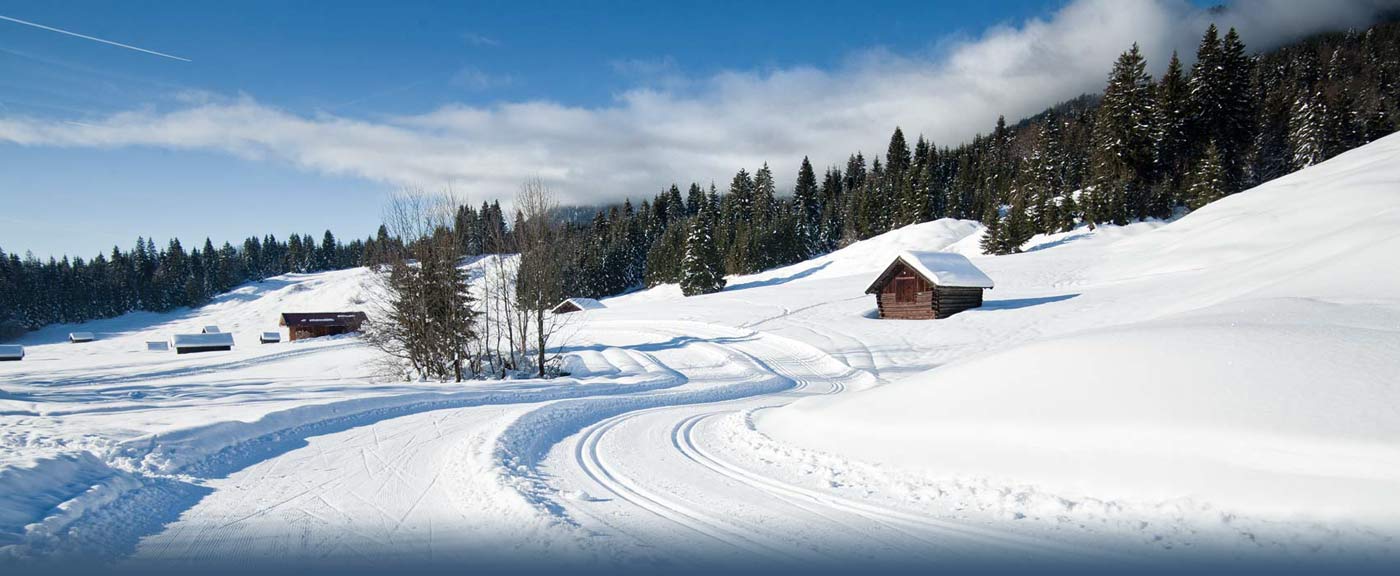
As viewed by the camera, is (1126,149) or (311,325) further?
(311,325)

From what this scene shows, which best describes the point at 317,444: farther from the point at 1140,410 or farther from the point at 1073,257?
the point at 1073,257

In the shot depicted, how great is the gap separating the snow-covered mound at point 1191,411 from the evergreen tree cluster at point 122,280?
115 metres

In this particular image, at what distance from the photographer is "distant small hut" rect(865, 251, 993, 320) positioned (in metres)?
34.7

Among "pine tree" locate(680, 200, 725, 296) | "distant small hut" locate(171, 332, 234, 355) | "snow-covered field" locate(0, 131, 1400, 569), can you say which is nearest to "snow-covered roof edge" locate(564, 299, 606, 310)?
"pine tree" locate(680, 200, 725, 296)

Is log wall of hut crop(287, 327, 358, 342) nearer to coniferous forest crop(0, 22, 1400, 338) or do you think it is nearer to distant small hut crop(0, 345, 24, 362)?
distant small hut crop(0, 345, 24, 362)

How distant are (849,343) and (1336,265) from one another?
18853 millimetres

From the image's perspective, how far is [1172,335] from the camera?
336 inches

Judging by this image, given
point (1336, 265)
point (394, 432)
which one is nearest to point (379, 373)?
point (394, 432)

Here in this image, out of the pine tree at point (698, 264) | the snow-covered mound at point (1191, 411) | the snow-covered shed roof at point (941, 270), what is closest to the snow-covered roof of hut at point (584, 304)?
the pine tree at point (698, 264)

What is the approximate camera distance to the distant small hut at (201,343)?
55844mm

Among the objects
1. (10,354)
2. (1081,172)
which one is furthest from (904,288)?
(10,354)

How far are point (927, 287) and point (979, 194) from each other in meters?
65.4

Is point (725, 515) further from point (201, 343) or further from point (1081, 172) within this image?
point (1081, 172)

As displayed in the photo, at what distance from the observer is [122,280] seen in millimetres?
106688
